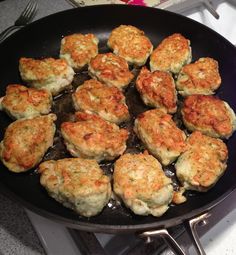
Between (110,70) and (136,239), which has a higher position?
(110,70)

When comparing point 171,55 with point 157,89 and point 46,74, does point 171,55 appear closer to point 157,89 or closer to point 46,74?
point 157,89

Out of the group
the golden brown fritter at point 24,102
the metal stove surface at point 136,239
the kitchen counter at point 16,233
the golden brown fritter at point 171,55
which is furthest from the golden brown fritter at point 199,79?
the kitchen counter at point 16,233

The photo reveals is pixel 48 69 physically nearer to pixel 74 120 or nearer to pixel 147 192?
pixel 74 120

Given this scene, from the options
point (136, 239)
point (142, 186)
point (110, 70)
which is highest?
point (110, 70)

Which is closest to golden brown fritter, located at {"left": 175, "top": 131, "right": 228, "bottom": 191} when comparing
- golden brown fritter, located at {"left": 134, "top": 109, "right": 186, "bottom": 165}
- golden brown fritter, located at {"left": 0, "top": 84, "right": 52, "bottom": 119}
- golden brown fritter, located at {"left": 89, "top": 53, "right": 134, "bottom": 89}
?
golden brown fritter, located at {"left": 134, "top": 109, "right": 186, "bottom": 165}

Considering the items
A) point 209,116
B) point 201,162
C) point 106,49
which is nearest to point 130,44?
point 106,49

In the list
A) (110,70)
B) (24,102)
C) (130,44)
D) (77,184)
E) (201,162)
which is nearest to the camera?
(77,184)
